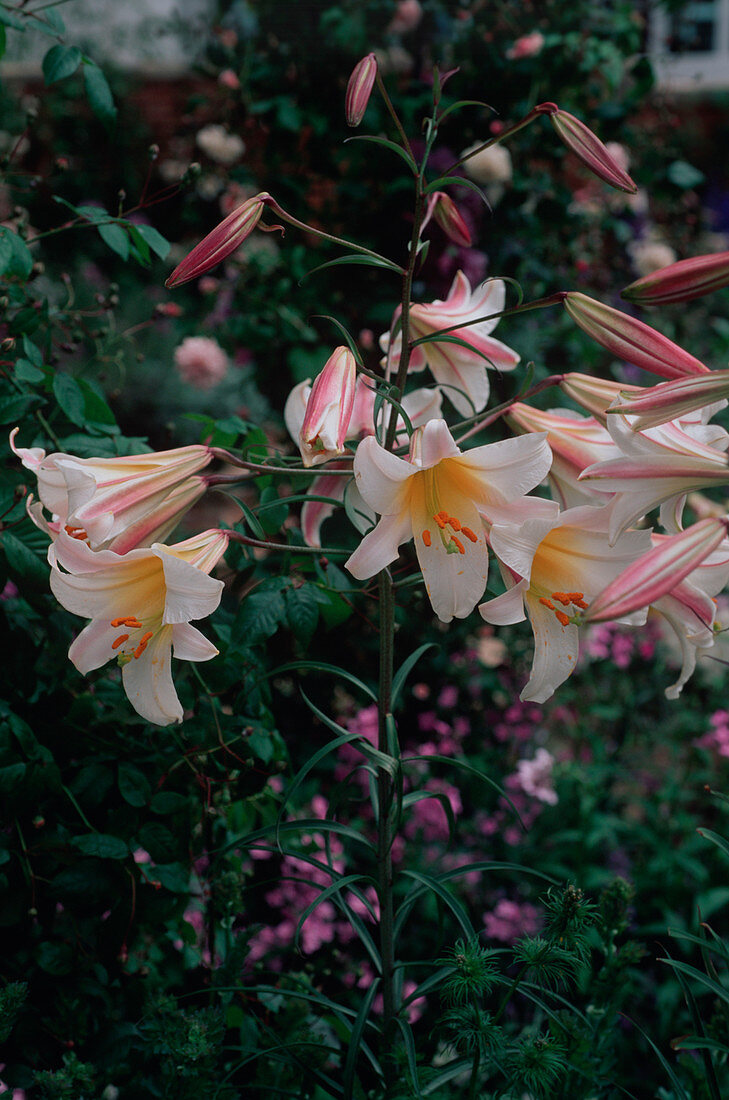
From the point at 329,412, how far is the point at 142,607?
0.25 m

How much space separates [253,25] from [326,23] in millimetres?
290

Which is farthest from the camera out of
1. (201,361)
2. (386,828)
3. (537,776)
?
(201,361)

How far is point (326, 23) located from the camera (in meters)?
1.96

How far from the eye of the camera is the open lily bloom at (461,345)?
88 centimetres

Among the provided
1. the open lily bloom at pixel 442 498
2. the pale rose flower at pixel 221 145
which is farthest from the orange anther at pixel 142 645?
the pale rose flower at pixel 221 145

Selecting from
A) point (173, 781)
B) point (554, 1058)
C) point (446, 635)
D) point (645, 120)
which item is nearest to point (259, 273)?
point (446, 635)

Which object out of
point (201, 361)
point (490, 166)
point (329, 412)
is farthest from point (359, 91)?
point (201, 361)

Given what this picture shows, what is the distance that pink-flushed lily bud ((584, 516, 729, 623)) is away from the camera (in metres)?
0.55

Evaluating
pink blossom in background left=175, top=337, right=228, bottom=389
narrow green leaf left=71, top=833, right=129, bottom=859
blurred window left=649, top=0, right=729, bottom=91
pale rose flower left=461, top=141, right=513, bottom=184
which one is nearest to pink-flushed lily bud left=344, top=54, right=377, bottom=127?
narrow green leaf left=71, top=833, right=129, bottom=859

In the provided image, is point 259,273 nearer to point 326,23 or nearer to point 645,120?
point 326,23

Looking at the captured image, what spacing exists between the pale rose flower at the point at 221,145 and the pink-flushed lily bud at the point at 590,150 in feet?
4.84

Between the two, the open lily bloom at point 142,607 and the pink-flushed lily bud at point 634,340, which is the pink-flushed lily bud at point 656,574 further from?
the open lily bloom at point 142,607

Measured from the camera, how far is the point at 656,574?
560mm

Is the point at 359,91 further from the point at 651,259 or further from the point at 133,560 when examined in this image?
the point at 651,259
